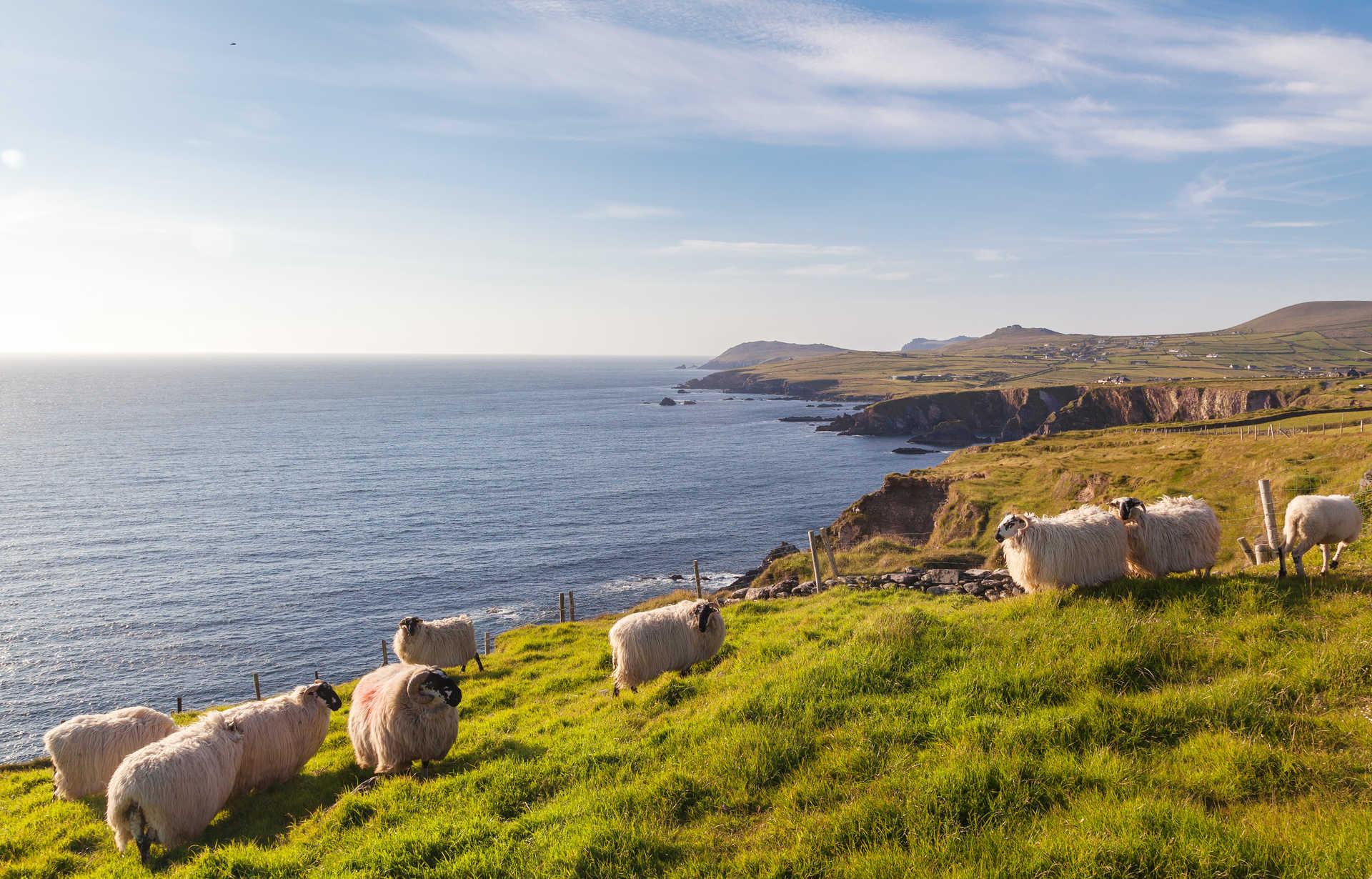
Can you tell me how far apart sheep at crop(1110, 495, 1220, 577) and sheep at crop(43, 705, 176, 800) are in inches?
745

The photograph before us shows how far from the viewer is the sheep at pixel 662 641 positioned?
13.9 meters

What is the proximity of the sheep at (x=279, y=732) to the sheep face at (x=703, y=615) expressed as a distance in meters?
7.18

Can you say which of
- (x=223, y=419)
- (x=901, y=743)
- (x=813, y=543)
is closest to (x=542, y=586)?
(x=813, y=543)

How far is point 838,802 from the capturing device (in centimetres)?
721

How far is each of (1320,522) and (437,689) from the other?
655 inches

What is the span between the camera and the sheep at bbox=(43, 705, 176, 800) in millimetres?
12547

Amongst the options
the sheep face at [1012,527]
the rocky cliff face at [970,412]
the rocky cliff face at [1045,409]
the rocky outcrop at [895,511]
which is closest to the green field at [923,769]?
the sheep face at [1012,527]

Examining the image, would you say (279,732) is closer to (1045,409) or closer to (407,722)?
(407,722)

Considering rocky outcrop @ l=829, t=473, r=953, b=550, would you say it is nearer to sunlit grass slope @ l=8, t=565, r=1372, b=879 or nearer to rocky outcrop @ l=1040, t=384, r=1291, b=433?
sunlit grass slope @ l=8, t=565, r=1372, b=879

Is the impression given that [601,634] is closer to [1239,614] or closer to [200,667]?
[1239,614]

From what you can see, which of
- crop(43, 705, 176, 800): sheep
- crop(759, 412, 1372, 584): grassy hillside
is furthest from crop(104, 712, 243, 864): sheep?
crop(759, 412, 1372, 584): grassy hillside

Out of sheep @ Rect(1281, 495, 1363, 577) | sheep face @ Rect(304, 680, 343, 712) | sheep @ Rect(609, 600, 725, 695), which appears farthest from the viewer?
sheep @ Rect(609, 600, 725, 695)

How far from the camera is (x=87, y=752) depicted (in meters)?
12.6

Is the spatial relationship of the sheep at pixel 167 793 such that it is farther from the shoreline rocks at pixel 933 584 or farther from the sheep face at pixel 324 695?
the shoreline rocks at pixel 933 584
